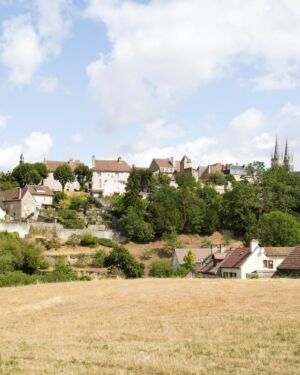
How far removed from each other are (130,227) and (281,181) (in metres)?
28.6

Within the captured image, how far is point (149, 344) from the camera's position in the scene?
1934 cm

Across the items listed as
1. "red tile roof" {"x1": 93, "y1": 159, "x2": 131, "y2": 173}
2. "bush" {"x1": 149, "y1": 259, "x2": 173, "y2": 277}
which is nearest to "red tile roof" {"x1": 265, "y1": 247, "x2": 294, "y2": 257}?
"bush" {"x1": 149, "y1": 259, "x2": 173, "y2": 277}

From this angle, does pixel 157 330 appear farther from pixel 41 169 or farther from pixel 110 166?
pixel 110 166

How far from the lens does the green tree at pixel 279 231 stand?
2746 inches

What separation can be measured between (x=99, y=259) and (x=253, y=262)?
21356 millimetres

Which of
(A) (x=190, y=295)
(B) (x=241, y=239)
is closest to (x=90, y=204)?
(B) (x=241, y=239)

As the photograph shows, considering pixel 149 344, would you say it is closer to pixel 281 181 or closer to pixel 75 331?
pixel 75 331

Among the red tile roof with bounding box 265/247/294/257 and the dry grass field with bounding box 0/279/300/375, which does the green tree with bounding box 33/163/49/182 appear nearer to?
the red tile roof with bounding box 265/247/294/257

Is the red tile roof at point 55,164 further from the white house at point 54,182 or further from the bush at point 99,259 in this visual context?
the bush at point 99,259

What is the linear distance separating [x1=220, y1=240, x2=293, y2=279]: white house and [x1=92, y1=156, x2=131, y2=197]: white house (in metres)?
59.7

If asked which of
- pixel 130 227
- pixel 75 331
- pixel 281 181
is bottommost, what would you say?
pixel 75 331

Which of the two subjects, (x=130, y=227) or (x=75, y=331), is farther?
(x=130, y=227)

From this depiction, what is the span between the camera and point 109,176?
126m

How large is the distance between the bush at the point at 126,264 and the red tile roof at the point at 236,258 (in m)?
9.61
